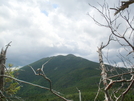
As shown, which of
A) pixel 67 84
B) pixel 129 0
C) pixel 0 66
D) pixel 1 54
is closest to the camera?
pixel 129 0

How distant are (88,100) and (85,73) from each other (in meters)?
102

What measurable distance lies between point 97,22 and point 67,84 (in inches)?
6337

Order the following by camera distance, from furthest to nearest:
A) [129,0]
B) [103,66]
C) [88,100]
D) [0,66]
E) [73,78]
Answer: [73,78] < [88,100] < [103,66] < [0,66] < [129,0]

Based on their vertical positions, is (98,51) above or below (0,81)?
above

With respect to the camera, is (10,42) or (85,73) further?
(85,73)

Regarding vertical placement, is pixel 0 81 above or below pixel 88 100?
above

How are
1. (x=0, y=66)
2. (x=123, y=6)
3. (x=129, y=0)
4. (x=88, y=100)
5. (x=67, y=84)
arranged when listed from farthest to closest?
1. (x=67, y=84)
2. (x=88, y=100)
3. (x=0, y=66)
4. (x=123, y=6)
5. (x=129, y=0)

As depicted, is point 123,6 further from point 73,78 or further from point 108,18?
point 73,78

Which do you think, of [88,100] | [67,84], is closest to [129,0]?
[88,100]

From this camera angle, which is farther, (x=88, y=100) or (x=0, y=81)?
(x=88, y=100)

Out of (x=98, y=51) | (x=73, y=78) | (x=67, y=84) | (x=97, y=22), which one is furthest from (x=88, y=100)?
(x=73, y=78)

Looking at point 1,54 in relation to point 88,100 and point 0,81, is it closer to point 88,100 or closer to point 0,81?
point 0,81

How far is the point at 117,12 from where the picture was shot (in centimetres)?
293

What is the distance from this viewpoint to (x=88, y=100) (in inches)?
2854
